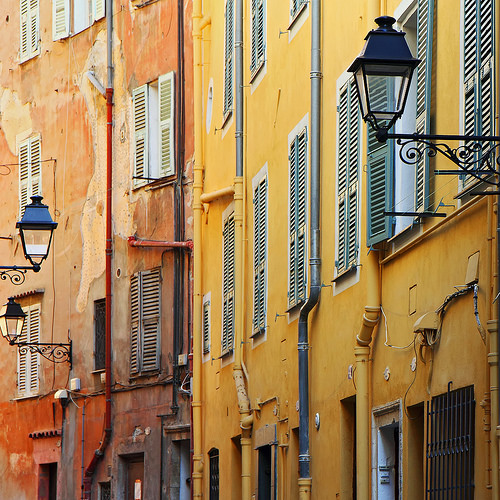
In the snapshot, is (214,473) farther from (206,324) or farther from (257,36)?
(257,36)

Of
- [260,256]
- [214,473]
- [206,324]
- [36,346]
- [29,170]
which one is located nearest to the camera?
[260,256]

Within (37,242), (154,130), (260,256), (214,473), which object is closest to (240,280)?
(260,256)

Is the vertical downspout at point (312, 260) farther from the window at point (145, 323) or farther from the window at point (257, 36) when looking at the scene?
the window at point (145, 323)

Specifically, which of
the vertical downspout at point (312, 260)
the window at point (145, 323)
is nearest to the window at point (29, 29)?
the window at point (145, 323)

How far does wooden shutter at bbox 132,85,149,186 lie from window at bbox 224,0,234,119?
343 centimetres

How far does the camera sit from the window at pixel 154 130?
21141 mm

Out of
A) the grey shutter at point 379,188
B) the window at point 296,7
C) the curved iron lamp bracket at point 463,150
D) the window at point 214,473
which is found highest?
the window at point 296,7

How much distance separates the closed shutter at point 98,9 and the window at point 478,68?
605 inches

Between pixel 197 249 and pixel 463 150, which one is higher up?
pixel 197 249

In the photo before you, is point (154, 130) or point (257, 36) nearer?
point (257, 36)

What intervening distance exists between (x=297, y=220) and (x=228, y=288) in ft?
14.0

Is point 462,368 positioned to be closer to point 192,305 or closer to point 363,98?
point 363,98

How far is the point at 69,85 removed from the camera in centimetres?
2458

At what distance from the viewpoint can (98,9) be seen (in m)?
23.6
